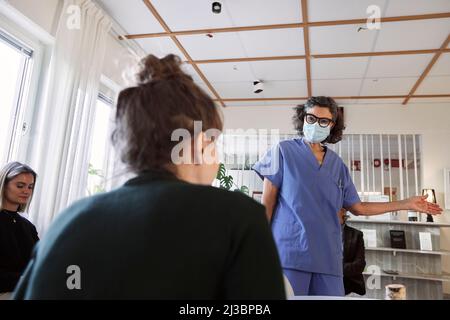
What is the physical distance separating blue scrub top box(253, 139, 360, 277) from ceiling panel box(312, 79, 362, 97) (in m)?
2.70

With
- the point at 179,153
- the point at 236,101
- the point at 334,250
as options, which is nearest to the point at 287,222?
the point at 334,250

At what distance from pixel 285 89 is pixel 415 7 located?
1921 mm

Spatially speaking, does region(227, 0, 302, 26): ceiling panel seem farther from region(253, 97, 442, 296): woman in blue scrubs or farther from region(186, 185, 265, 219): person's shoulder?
region(186, 185, 265, 219): person's shoulder

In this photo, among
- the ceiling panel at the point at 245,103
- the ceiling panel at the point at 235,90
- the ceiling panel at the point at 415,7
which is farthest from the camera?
the ceiling panel at the point at 245,103

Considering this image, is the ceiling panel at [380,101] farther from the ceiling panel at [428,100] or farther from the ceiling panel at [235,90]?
the ceiling panel at [235,90]

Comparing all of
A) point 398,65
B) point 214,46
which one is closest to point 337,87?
point 398,65

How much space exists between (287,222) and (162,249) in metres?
1.14

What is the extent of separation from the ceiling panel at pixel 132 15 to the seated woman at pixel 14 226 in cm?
163

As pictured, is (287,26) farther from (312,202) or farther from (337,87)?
(312,202)

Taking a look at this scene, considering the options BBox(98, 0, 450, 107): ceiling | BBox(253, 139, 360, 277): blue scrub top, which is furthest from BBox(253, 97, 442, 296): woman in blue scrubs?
BBox(98, 0, 450, 107): ceiling

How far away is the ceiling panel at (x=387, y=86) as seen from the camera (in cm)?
390

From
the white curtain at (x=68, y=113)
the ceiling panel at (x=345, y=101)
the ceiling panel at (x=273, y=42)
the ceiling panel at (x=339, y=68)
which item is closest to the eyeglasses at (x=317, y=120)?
the ceiling panel at (x=273, y=42)
